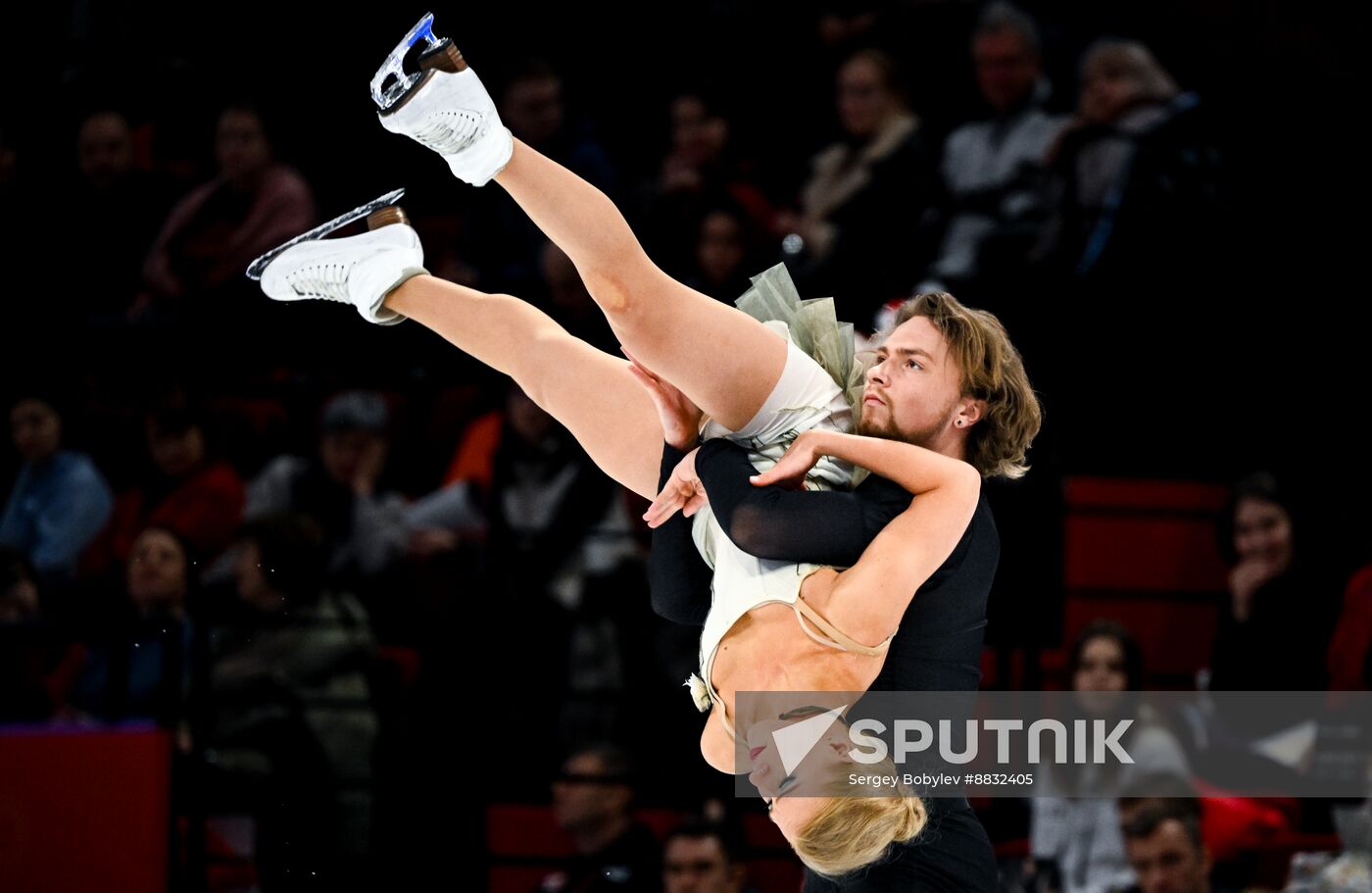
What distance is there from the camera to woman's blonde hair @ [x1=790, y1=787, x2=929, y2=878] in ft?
9.27

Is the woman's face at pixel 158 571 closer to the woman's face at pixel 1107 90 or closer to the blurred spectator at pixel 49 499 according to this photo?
the blurred spectator at pixel 49 499

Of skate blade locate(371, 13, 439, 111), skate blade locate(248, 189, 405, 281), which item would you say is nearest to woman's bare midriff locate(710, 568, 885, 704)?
skate blade locate(371, 13, 439, 111)

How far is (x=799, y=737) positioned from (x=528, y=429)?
255cm

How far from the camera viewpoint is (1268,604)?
4879 mm

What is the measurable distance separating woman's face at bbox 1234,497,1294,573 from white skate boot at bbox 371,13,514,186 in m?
2.86

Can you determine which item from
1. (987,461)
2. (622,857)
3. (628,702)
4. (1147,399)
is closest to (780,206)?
(1147,399)

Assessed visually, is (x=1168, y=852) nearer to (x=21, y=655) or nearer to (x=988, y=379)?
(x=988, y=379)

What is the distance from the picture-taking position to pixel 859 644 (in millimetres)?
2896

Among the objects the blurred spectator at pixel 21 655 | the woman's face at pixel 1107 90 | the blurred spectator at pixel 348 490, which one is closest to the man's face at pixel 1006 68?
the woman's face at pixel 1107 90

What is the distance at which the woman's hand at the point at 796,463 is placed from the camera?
2.93 m

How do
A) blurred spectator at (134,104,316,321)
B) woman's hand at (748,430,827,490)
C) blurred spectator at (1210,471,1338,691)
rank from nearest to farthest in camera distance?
1. woman's hand at (748,430,827,490)
2. blurred spectator at (1210,471,1338,691)
3. blurred spectator at (134,104,316,321)

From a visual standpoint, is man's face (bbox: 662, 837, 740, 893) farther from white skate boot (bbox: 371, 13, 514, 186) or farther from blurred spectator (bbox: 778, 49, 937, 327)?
white skate boot (bbox: 371, 13, 514, 186)

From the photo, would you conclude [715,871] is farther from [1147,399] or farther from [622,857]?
[1147,399]

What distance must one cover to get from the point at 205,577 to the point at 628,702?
4.41 feet
